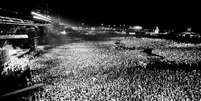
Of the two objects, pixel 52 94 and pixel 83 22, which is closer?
pixel 52 94

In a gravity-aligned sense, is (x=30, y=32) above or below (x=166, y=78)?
above

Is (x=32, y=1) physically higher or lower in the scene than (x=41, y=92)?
higher

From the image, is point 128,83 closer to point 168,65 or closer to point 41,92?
point 41,92

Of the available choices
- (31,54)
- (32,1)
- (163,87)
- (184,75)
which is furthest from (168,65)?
(32,1)

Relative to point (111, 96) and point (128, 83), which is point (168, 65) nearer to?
point (128, 83)

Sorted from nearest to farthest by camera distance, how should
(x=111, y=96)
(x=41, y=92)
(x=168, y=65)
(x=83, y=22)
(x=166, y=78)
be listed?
(x=111, y=96)
(x=41, y=92)
(x=166, y=78)
(x=168, y=65)
(x=83, y=22)

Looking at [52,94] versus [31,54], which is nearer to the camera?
[52,94]

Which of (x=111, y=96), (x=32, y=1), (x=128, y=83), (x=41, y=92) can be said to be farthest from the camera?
(x=32, y=1)

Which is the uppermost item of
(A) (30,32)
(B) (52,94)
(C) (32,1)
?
(C) (32,1)

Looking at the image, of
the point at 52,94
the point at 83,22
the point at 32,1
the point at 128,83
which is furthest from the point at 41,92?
the point at 83,22
